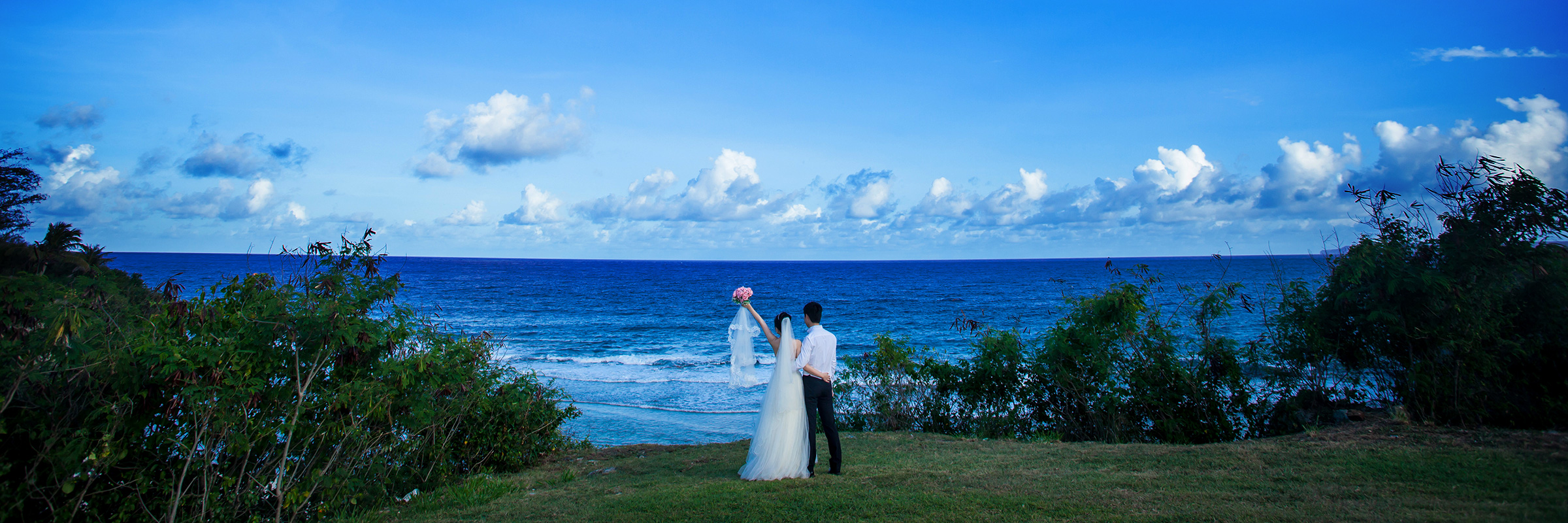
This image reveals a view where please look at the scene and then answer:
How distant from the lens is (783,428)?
750 cm

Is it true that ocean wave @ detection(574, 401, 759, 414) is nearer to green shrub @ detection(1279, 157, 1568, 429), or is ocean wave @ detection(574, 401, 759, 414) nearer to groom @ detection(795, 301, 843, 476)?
groom @ detection(795, 301, 843, 476)

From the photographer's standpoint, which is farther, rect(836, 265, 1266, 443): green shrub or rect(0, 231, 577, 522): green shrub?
rect(836, 265, 1266, 443): green shrub

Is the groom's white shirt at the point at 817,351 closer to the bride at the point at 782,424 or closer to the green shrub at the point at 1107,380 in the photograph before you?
the bride at the point at 782,424

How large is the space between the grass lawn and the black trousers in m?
0.25

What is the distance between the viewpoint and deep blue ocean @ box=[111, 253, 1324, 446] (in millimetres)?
15914

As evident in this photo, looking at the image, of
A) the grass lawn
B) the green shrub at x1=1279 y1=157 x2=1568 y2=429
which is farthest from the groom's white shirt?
the green shrub at x1=1279 y1=157 x2=1568 y2=429

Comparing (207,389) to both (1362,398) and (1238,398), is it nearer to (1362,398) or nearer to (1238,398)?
(1238,398)

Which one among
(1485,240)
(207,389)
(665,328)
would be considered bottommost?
(665,328)

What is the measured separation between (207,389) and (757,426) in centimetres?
487

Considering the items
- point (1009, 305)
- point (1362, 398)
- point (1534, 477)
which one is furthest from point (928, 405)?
point (1009, 305)

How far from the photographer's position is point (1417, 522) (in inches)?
184

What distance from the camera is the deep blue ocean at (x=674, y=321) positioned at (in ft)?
52.2

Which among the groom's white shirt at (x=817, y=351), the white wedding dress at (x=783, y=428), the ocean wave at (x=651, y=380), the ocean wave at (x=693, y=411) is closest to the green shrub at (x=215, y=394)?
the white wedding dress at (x=783, y=428)

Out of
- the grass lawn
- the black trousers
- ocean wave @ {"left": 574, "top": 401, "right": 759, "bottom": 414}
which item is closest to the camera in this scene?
the grass lawn
